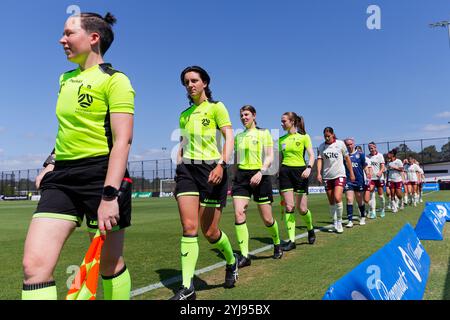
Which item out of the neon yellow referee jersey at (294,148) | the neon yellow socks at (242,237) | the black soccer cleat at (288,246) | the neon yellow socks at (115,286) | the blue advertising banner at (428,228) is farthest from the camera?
the neon yellow referee jersey at (294,148)

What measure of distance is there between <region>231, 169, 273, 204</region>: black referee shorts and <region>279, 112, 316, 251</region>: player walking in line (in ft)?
3.57

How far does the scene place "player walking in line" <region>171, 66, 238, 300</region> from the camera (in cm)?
390

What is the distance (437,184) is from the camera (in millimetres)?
38656

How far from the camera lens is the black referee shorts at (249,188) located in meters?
5.77

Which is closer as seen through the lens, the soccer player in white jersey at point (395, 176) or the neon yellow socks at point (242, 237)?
the neon yellow socks at point (242, 237)

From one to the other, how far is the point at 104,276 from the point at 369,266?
5.89 ft

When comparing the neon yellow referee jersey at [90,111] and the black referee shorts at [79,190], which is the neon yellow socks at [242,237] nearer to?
the black referee shorts at [79,190]

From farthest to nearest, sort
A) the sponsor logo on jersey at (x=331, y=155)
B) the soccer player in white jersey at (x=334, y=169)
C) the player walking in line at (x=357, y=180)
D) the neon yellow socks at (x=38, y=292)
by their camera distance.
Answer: the player walking in line at (x=357, y=180), the sponsor logo on jersey at (x=331, y=155), the soccer player in white jersey at (x=334, y=169), the neon yellow socks at (x=38, y=292)

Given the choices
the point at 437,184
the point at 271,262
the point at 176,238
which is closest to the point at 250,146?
the point at 271,262

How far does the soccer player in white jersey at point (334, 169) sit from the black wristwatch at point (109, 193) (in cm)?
695

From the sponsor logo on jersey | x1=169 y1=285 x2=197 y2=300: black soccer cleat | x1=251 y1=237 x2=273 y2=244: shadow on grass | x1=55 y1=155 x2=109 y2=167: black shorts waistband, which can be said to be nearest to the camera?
x1=55 y1=155 x2=109 y2=167: black shorts waistband

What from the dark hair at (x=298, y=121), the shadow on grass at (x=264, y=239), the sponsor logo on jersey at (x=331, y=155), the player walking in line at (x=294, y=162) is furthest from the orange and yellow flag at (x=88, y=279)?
the sponsor logo on jersey at (x=331, y=155)

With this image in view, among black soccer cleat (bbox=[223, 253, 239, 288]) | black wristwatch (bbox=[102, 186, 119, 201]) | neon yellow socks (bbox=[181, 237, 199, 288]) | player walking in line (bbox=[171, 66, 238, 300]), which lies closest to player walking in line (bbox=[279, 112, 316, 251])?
black soccer cleat (bbox=[223, 253, 239, 288])

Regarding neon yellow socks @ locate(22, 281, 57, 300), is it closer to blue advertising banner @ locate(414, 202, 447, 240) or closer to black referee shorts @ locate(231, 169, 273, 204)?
black referee shorts @ locate(231, 169, 273, 204)
